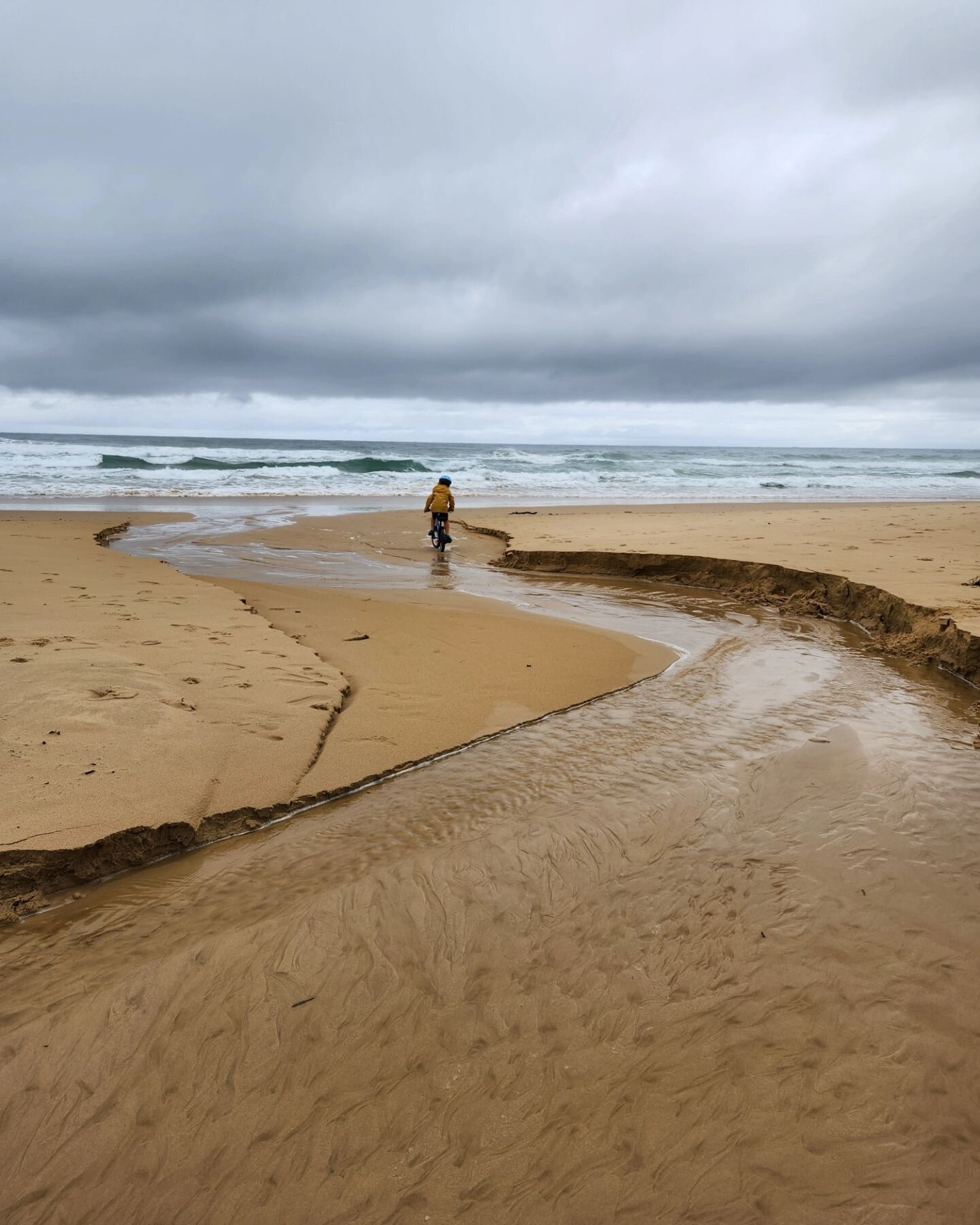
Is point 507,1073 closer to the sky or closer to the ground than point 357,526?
closer to the ground

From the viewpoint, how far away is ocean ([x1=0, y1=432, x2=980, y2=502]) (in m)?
24.9

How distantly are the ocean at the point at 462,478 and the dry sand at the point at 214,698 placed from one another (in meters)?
16.9

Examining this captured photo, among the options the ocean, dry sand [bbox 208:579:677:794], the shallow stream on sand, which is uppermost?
the ocean

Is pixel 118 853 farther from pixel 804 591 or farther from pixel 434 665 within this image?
pixel 804 591

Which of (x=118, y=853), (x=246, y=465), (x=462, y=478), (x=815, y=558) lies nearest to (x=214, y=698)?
(x=118, y=853)

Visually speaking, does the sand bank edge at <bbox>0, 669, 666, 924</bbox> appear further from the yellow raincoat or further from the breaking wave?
the breaking wave

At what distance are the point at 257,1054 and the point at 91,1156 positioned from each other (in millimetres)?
417

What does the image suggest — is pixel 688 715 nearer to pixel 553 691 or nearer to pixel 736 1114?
pixel 553 691

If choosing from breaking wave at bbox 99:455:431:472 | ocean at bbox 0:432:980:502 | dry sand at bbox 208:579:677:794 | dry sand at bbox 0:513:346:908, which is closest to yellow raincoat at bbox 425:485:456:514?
dry sand at bbox 208:579:677:794

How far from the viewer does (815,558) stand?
9031mm

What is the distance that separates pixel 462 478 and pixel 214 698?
1192 inches

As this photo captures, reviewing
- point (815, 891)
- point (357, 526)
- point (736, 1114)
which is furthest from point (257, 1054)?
point (357, 526)

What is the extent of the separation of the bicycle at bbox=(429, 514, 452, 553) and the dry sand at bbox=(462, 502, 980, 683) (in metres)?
1.17

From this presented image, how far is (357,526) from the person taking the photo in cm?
1541
